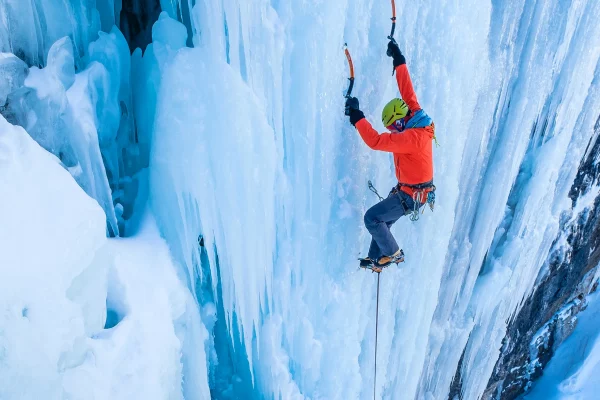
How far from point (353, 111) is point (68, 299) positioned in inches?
79.0

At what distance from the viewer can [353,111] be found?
315 centimetres

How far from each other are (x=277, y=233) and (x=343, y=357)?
4.19 ft

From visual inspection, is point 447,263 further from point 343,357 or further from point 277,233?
point 277,233

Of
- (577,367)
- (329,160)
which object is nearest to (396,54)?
(329,160)

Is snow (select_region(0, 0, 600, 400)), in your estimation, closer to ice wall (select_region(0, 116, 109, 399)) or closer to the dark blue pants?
ice wall (select_region(0, 116, 109, 399))

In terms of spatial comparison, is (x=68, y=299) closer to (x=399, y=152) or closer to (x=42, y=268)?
(x=42, y=268)

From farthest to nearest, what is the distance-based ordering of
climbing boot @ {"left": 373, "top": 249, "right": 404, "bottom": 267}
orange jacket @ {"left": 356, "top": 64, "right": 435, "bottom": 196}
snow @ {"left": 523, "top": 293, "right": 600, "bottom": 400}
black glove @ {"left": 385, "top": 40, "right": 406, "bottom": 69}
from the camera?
snow @ {"left": 523, "top": 293, "right": 600, "bottom": 400}
climbing boot @ {"left": 373, "top": 249, "right": 404, "bottom": 267}
black glove @ {"left": 385, "top": 40, "right": 406, "bottom": 69}
orange jacket @ {"left": 356, "top": 64, "right": 435, "bottom": 196}

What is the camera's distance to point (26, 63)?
2.50 m

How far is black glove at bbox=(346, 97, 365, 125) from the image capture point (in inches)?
124

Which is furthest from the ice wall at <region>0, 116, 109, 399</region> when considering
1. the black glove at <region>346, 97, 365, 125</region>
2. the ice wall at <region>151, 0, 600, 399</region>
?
the black glove at <region>346, 97, 365, 125</region>

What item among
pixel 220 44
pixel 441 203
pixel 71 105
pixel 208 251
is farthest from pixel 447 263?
pixel 71 105

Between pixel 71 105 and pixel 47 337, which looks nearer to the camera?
pixel 47 337

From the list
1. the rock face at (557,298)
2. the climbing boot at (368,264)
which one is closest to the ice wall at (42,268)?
the climbing boot at (368,264)

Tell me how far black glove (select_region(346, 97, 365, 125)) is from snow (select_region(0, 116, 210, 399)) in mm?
1586
